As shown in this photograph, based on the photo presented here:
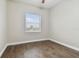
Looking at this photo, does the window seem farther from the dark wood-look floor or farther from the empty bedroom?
the dark wood-look floor

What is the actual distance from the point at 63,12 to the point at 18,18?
A: 2.23m

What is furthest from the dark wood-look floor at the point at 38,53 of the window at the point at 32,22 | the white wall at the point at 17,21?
the window at the point at 32,22

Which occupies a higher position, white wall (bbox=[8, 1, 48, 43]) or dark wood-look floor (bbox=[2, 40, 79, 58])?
white wall (bbox=[8, 1, 48, 43])

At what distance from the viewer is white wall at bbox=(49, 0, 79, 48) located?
9.32 feet

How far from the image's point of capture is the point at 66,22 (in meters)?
3.24

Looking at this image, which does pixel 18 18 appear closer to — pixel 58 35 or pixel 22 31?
pixel 22 31

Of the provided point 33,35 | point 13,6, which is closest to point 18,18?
point 13,6

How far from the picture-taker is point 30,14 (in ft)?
12.1

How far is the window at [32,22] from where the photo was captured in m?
3.62

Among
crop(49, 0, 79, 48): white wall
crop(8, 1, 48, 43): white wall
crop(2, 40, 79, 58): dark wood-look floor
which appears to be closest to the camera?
crop(2, 40, 79, 58): dark wood-look floor

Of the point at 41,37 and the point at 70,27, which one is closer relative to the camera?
the point at 70,27

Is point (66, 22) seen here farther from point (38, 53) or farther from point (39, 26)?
point (38, 53)

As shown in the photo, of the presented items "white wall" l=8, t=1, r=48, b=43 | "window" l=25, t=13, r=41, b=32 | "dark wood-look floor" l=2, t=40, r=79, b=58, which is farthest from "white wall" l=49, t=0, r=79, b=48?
"white wall" l=8, t=1, r=48, b=43

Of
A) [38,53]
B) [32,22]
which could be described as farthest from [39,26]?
[38,53]
